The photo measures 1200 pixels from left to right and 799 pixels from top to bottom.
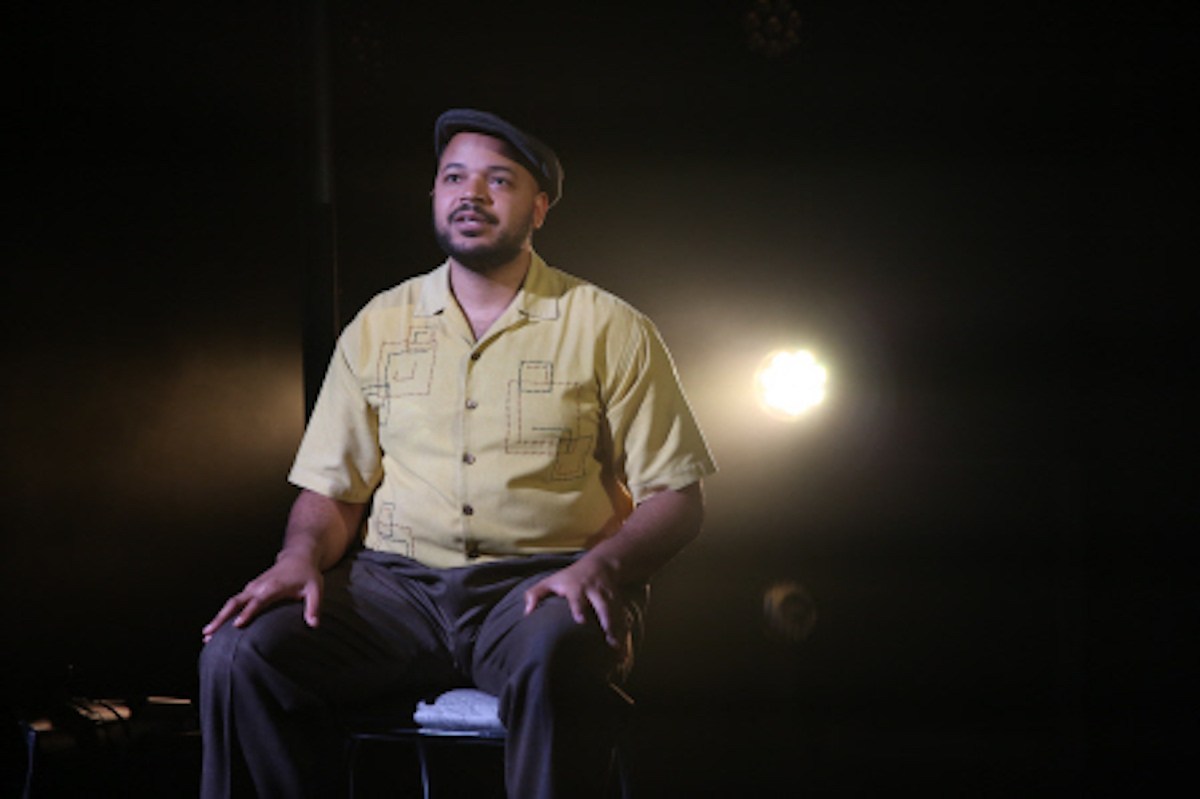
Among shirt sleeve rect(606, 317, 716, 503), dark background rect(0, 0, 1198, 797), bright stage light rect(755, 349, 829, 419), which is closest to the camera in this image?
shirt sleeve rect(606, 317, 716, 503)

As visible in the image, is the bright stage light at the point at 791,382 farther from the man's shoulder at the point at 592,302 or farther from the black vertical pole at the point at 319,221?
the black vertical pole at the point at 319,221

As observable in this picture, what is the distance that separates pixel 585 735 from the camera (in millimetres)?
1964

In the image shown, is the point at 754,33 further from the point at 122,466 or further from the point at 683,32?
the point at 122,466

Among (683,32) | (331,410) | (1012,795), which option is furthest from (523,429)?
(1012,795)

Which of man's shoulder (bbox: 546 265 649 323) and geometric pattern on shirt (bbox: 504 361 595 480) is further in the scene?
man's shoulder (bbox: 546 265 649 323)

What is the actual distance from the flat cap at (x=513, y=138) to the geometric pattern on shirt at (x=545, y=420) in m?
0.43

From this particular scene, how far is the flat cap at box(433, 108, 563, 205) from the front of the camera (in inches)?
92.9

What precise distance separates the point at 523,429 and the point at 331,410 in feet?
1.44

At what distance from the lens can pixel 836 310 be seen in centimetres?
283

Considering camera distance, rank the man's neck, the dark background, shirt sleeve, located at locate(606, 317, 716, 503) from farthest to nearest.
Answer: the dark background
the man's neck
shirt sleeve, located at locate(606, 317, 716, 503)

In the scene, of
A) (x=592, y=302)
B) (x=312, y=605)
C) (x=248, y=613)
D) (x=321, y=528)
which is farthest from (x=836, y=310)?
(x=248, y=613)

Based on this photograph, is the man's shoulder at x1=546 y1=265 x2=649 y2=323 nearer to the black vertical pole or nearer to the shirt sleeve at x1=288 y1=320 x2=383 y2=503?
the shirt sleeve at x1=288 y1=320 x2=383 y2=503

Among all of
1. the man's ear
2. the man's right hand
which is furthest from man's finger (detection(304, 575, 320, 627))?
the man's ear

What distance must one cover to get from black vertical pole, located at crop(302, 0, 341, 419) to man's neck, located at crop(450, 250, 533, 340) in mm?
491
